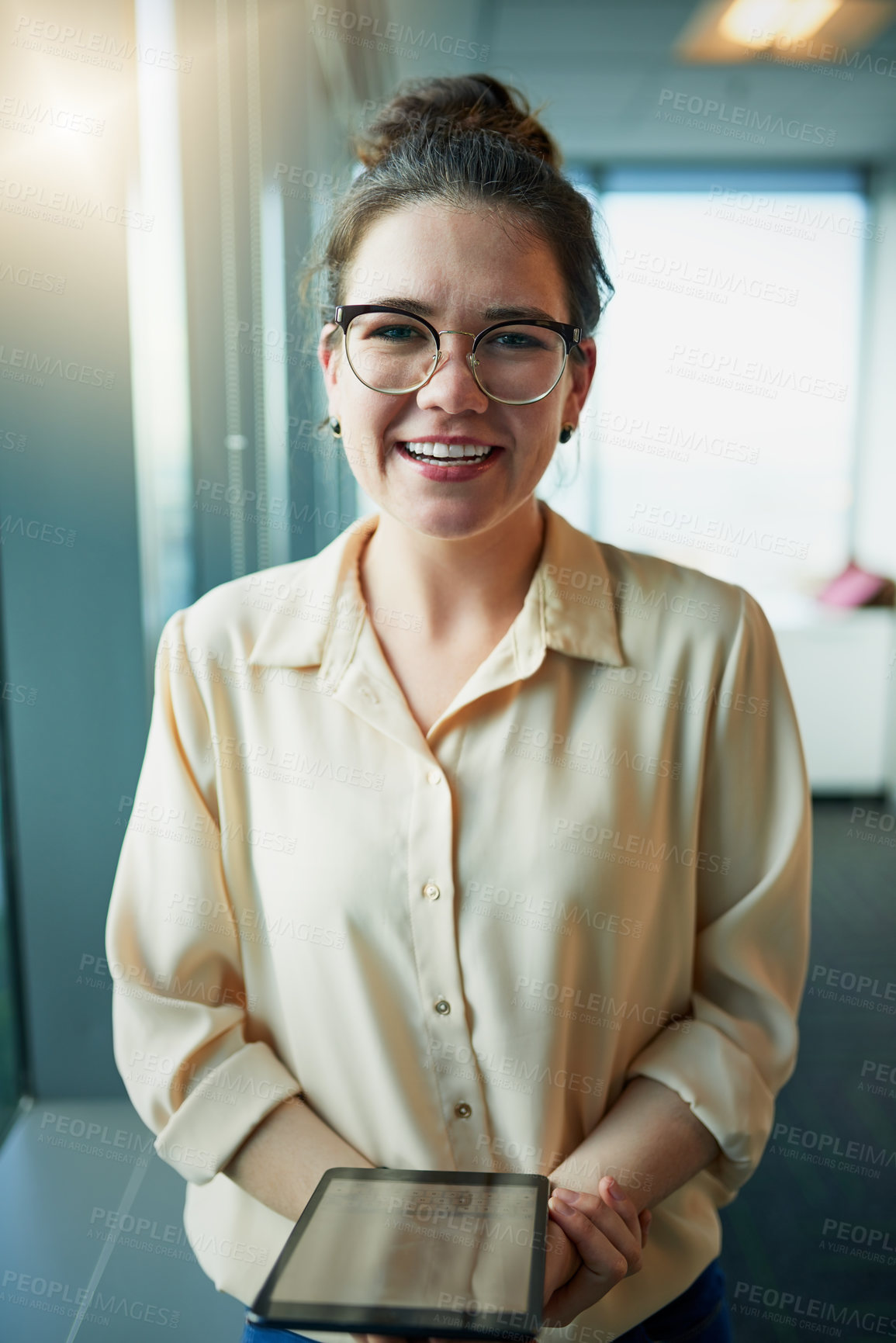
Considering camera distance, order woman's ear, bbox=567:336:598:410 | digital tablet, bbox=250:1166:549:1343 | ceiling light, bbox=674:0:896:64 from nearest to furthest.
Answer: digital tablet, bbox=250:1166:549:1343 < woman's ear, bbox=567:336:598:410 < ceiling light, bbox=674:0:896:64

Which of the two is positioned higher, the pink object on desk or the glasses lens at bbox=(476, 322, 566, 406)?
the glasses lens at bbox=(476, 322, 566, 406)

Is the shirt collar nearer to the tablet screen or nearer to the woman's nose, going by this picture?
the woman's nose

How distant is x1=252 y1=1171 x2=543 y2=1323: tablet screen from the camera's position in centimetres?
69

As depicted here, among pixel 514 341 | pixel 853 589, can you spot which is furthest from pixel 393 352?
pixel 853 589

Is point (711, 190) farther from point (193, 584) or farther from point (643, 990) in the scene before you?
point (643, 990)

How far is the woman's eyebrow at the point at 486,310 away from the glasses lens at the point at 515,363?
1 cm

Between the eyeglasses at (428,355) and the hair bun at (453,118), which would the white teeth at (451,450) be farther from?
the hair bun at (453,118)

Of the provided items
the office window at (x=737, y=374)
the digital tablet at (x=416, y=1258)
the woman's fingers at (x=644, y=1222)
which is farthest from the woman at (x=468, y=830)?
the office window at (x=737, y=374)

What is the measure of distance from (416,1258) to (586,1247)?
21cm

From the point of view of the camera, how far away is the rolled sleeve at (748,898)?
3.43ft

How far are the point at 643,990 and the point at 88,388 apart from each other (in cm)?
109

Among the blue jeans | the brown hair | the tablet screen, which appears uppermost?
the brown hair

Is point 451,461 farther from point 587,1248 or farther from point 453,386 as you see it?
point 587,1248

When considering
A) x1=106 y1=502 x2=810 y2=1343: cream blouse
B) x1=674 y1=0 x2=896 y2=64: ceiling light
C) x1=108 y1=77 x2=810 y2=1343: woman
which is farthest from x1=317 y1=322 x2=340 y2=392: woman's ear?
x1=674 y1=0 x2=896 y2=64: ceiling light
